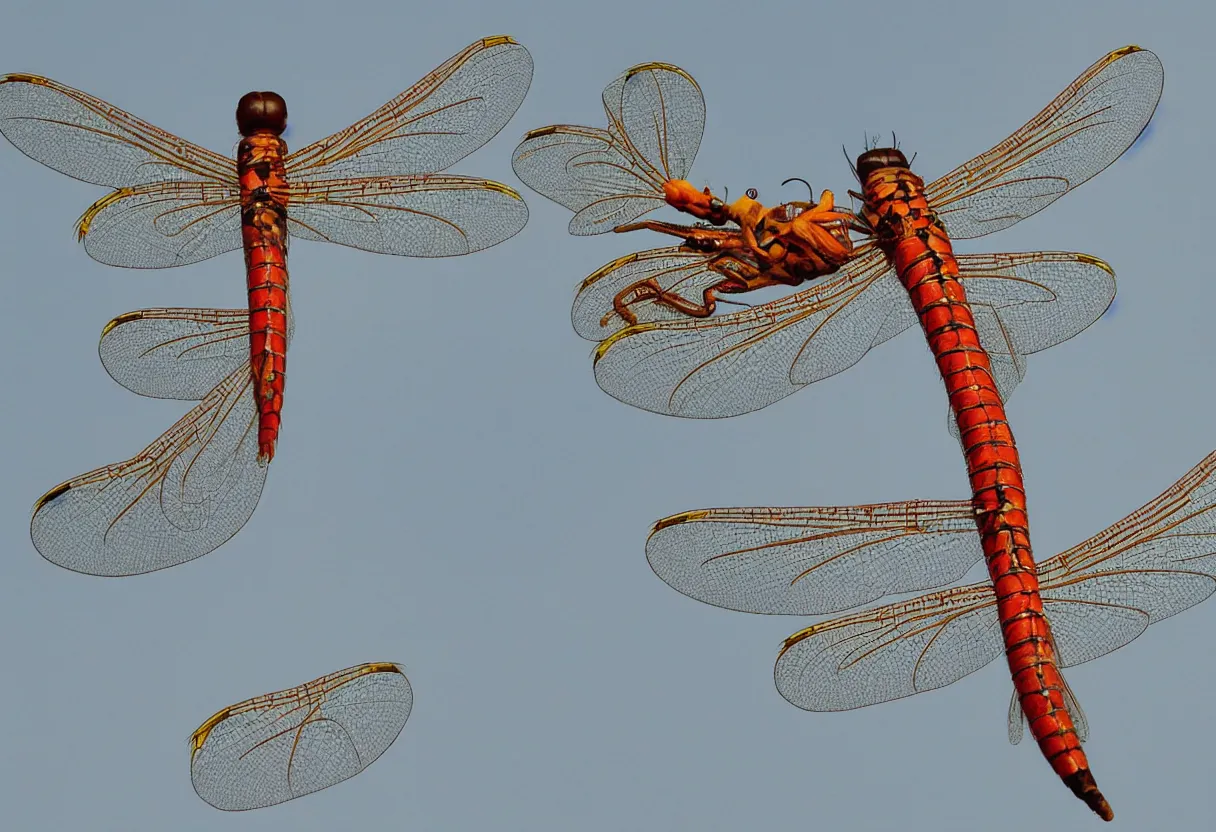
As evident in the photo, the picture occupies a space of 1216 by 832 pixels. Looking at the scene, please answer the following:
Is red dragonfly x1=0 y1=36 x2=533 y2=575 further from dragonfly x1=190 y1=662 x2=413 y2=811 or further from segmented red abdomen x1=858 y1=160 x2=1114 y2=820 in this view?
segmented red abdomen x1=858 y1=160 x2=1114 y2=820

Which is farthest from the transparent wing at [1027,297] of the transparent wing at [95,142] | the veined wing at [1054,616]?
the transparent wing at [95,142]

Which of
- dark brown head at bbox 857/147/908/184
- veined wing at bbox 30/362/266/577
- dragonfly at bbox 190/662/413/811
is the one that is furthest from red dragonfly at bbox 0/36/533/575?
dark brown head at bbox 857/147/908/184

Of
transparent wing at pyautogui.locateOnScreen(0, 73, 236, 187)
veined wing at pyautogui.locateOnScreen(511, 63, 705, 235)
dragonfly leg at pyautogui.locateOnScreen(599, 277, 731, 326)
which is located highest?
transparent wing at pyautogui.locateOnScreen(0, 73, 236, 187)

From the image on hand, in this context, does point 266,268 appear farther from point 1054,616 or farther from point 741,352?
point 1054,616

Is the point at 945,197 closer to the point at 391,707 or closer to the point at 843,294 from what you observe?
the point at 843,294

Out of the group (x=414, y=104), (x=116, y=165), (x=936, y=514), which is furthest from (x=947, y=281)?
(x=116, y=165)

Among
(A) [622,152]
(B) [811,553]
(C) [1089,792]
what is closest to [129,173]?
(A) [622,152]

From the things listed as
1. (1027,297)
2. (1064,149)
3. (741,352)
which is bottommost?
(741,352)
